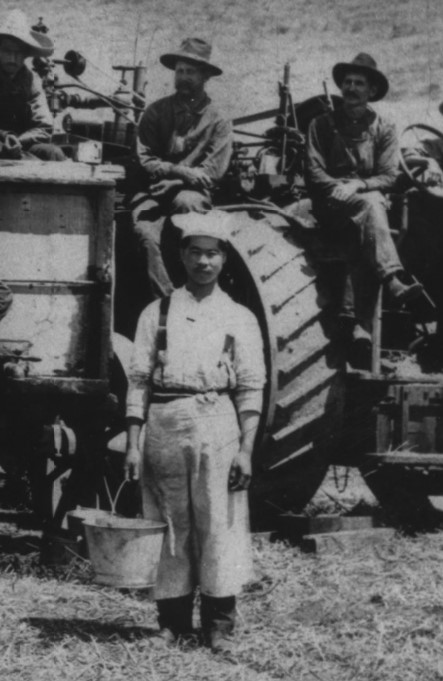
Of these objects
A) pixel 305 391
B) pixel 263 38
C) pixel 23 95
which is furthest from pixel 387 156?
pixel 263 38

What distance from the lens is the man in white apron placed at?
541cm

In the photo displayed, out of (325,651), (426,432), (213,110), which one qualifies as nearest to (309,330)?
→ (426,432)

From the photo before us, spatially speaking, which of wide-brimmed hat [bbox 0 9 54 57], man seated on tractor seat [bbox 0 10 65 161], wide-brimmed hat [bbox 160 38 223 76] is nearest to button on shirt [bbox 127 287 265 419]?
man seated on tractor seat [bbox 0 10 65 161]

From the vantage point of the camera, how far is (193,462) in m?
5.45

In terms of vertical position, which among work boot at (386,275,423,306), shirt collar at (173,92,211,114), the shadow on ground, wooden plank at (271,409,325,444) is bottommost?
the shadow on ground

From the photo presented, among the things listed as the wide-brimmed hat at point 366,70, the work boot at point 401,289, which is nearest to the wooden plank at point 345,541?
the work boot at point 401,289

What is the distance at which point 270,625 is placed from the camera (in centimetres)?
574

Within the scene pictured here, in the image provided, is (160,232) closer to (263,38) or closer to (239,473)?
(239,473)

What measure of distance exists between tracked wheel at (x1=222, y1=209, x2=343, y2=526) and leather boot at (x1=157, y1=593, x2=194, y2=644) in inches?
64.2

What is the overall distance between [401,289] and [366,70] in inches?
65.6

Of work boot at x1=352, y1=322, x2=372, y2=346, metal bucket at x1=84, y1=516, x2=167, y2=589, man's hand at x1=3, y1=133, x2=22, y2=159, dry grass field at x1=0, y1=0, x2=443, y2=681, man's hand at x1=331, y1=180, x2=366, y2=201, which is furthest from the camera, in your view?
man's hand at x1=331, y1=180, x2=366, y2=201

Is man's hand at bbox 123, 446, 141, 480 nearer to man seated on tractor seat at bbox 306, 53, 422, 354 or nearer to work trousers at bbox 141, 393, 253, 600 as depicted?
work trousers at bbox 141, 393, 253, 600

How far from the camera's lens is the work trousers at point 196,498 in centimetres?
541

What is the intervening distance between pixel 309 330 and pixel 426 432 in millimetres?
1044
